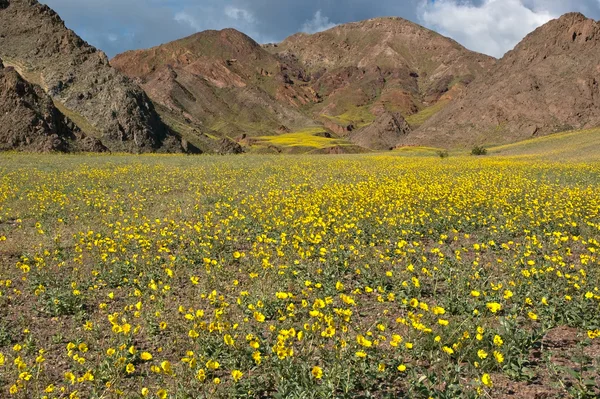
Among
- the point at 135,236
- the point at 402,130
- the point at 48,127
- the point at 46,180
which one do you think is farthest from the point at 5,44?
the point at 402,130

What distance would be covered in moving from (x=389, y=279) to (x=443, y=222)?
15.1 ft

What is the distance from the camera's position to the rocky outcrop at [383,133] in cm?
11589

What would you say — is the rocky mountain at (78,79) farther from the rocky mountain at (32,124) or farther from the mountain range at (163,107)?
the rocky mountain at (32,124)

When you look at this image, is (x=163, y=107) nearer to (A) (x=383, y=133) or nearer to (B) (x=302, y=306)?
(A) (x=383, y=133)

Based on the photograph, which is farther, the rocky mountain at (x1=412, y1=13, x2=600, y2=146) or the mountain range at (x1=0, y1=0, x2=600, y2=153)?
the rocky mountain at (x1=412, y1=13, x2=600, y2=146)

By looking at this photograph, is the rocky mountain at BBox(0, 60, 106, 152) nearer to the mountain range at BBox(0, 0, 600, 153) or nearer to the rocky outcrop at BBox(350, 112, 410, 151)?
the mountain range at BBox(0, 0, 600, 153)

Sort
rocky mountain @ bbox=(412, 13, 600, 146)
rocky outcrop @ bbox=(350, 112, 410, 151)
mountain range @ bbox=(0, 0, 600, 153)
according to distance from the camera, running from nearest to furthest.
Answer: mountain range @ bbox=(0, 0, 600, 153)
rocky mountain @ bbox=(412, 13, 600, 146)
rocky outcrop @ bbox=(350, 112, 410, 151)

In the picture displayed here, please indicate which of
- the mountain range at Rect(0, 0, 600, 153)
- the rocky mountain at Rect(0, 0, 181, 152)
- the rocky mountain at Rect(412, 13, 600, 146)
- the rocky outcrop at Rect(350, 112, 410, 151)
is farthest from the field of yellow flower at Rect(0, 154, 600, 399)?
the rocky outcrop at Rect(350, 112, 410, 151)

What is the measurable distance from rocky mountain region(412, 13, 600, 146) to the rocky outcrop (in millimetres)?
12086

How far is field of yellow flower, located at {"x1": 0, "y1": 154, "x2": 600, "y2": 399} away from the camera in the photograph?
4.31 meters

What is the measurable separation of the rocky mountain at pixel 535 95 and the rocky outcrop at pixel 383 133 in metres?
12.1

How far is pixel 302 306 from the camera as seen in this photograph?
→ 6004mm

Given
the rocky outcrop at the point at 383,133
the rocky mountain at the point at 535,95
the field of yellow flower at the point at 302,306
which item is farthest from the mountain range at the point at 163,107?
the field of yellow flower at the point at 302,306

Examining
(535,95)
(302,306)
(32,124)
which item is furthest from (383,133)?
(302,306)
